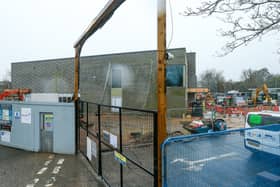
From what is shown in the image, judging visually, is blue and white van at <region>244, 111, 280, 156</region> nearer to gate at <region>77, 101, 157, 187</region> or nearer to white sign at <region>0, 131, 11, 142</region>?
gate at <region>77, 101, 157, 187</region>

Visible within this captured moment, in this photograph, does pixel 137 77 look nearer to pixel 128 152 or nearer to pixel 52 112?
pixel 52 112

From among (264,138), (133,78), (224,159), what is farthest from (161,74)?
(133,78)

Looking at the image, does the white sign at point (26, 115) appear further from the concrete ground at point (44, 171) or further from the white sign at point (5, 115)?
the concrete ground at point (44, 171)

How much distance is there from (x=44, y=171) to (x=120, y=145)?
124 inches

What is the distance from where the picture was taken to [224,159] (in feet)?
8.94

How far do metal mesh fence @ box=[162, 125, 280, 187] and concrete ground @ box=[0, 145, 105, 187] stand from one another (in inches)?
119

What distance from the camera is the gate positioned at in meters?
4.08

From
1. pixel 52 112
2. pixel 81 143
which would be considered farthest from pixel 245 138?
pixel 52 112

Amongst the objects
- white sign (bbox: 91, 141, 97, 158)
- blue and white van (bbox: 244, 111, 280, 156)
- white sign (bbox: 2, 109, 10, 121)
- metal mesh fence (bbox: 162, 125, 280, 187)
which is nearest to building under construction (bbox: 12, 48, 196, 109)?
white sign (bbox: 2, 109, 10, 121)

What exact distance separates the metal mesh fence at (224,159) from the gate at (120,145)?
947 millimetres

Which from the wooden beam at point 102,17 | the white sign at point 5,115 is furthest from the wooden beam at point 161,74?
the white sign at point 5,115

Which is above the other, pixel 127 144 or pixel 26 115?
pixel 26 115

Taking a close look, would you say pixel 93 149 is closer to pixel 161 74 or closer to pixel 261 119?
pixel 161 74

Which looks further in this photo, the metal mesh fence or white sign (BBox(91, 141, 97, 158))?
white sign (BBox(91, 141, 97, 158))
